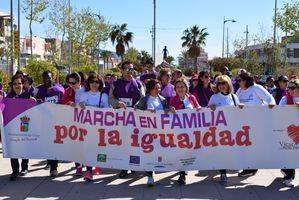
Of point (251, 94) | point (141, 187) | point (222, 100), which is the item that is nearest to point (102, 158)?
point (141, 187)

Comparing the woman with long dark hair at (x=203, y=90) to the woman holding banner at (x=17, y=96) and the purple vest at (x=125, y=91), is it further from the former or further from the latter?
the woman holding banner at (x=17, y=96)

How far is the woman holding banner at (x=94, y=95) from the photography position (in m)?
8.77

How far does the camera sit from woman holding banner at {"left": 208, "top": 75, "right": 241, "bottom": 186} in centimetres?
848

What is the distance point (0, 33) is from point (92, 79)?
3156cm

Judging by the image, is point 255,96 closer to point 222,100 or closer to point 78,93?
point 222,100

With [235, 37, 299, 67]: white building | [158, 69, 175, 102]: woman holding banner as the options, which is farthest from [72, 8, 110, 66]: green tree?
[158, 69, 175, 102]: woman holding banner

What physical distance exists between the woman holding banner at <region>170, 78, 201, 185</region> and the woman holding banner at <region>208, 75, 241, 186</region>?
1.07 ft

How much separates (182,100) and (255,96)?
128cm

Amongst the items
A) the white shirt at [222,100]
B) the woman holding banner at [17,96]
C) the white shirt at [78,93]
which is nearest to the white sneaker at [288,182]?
the white shirt at [222,100]

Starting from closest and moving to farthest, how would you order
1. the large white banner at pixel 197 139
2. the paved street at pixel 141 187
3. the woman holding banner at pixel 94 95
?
the paved street at pixel 141 187 → the large white banner at pixel 197 139 → the woman holding banner at pixel 94 95

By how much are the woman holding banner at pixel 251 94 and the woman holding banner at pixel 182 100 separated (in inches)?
37.0

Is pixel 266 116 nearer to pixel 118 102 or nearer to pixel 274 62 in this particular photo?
pixel 118 102

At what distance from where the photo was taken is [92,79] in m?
8.78

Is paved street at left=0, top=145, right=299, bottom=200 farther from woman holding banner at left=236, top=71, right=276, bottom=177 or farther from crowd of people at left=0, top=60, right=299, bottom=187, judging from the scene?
woman holding banner at left=236, top=71, right=276, bottom=177
